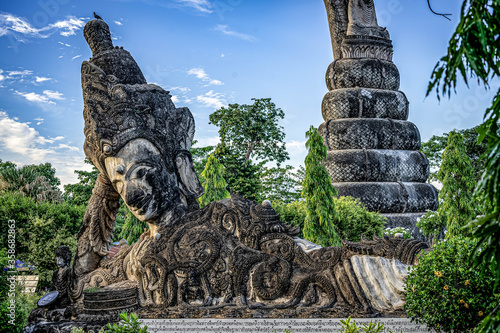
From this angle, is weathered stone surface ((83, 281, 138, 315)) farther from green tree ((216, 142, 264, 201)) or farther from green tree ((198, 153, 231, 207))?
green tree ((216, 142, 264, 201))

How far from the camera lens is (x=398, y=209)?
40.2 ft

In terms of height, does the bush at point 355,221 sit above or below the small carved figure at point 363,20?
below

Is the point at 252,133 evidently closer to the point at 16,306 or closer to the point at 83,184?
the point at 83,184

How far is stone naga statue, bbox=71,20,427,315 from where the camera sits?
14.9ft

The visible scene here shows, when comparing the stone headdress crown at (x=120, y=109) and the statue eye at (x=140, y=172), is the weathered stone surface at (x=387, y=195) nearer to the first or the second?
the stone headdress crown at (x=120, y=109)

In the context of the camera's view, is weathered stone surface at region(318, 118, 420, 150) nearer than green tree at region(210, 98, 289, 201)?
Yes

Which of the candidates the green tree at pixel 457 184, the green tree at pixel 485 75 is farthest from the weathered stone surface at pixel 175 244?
the green tree at pixel 457 184

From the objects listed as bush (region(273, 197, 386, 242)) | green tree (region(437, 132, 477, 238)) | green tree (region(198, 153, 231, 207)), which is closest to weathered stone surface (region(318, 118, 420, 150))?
bush (region(273, 197, 386, 242))

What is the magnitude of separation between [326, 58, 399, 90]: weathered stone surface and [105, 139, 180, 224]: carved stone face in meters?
9.31

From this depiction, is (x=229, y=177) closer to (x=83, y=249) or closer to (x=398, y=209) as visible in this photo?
(x=398, y=209)

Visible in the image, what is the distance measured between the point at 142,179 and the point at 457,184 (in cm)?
737

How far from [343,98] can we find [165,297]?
975cm

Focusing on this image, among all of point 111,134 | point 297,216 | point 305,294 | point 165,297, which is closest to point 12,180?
point 297,216

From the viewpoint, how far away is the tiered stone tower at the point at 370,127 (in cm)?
1230
